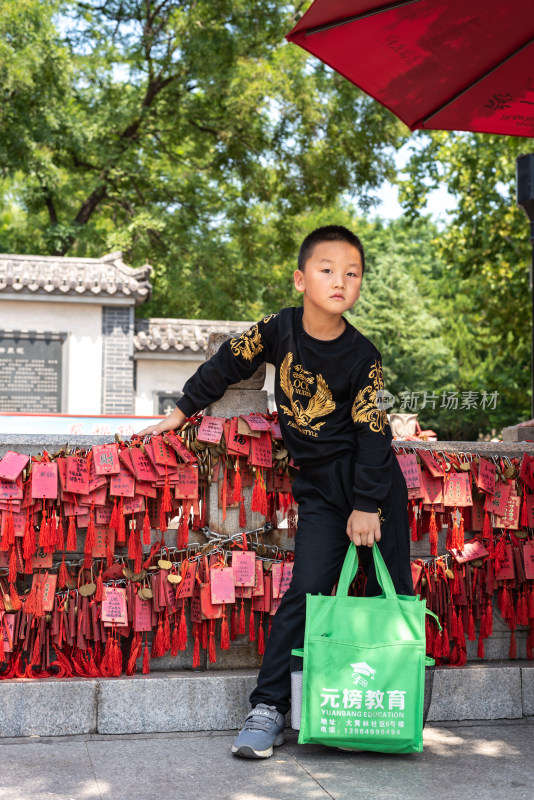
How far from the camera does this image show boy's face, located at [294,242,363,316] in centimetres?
322

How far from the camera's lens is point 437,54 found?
12.6 feet

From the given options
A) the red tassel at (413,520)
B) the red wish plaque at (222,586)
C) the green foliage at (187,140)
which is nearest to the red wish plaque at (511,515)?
the red tassel at (413,520)

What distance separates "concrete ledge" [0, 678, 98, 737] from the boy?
0.63 m

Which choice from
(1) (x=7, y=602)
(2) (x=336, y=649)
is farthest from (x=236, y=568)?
(1) (x=7, y=602)

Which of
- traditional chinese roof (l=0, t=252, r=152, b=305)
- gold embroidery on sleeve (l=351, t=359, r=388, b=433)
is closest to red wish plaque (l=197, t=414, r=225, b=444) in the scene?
gold embroidery on sleeve (l=351, t=359, r=388, b=433)

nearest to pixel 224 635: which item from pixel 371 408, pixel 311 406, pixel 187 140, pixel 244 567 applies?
pixel 244 567

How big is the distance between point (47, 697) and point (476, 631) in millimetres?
1851

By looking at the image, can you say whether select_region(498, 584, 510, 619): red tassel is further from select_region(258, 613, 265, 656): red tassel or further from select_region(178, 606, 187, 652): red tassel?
select_region(178, 606, 187, 652): red tassel

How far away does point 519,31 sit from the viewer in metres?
3.78

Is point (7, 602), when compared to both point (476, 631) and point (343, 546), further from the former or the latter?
point (476, 631)

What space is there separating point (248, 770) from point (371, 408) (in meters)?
1.32

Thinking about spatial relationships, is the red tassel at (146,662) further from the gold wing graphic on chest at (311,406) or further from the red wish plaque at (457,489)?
the red wish plaque at (457,489)

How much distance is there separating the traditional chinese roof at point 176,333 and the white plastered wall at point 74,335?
81 centimetres

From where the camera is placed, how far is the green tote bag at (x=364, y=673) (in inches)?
115
